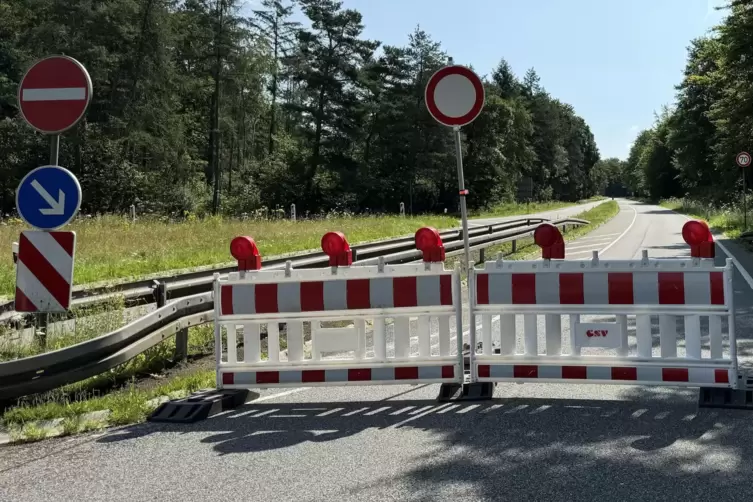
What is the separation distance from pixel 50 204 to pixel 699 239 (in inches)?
208

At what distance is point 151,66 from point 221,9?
7591 mm

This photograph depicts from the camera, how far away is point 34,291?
19.4 ft

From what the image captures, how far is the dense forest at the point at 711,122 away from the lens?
22297 millimetres

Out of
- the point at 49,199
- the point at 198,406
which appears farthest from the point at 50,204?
the point at 198,406

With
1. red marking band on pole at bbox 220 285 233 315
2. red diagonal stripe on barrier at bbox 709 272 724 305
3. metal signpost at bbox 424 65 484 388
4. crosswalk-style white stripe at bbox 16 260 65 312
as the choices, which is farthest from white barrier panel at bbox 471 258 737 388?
crosswalk-style white stripe at bbox 16 260 65 312

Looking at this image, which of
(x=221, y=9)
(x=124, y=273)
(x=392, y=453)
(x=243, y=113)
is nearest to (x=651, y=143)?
(x=243, y=113)

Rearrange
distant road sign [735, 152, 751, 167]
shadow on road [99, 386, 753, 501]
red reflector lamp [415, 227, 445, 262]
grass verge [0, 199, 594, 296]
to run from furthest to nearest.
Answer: distant road sign [735, 152, 751, 167]
grass verge [0, 199, 594, 296]
red reflector lamp [415, 227, 445, 262]
shadow on road [99, 386, 753, 501]

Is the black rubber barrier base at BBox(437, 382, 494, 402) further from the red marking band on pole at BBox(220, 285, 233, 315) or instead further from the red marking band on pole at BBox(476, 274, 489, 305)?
the red marking band on pole at BBox(220, 285, 233, 315)

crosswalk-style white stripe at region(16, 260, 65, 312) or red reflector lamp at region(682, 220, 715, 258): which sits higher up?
red reflector lamp at region(682, 220, 715, 258)

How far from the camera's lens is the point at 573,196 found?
127 meters

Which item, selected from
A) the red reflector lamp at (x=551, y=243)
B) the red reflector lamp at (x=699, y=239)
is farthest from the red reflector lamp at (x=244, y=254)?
the red reflector lamp at (x=699, y=239)

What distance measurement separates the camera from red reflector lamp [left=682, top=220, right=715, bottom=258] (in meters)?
5.34

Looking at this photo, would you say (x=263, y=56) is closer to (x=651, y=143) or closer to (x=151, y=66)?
(x=151, y=66)

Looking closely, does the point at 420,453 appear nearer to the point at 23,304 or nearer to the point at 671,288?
the point at 671,288
